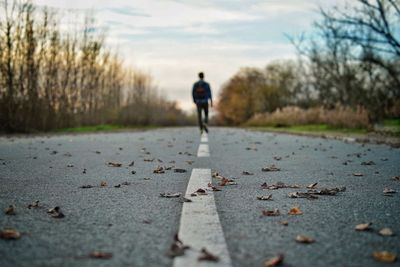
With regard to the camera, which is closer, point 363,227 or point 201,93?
point 363,227

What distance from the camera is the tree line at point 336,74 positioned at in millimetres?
16356

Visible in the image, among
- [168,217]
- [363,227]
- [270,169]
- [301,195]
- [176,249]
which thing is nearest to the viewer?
[176,249]

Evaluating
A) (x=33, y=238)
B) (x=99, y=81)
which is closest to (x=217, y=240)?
(x=33, y=238)

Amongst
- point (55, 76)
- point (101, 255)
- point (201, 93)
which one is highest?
point (55, 76)

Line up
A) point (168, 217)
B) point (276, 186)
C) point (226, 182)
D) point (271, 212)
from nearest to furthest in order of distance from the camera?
point (168, 217) < point (271, 212) < point (276, 186) < point (226, 182)

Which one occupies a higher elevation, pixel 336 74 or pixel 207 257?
pixel 336 74

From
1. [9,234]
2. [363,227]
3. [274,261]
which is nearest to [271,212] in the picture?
[363,227]

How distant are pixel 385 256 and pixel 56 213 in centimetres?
237

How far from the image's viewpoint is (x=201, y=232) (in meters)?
2.78

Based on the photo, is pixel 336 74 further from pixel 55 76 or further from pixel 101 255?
pixel 101 255

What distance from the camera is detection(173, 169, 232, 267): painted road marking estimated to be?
228 cm

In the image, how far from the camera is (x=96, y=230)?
2.89 metres

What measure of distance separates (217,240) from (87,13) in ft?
89.7

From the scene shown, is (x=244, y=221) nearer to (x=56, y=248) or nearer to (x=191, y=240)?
(x=191, y=240)
